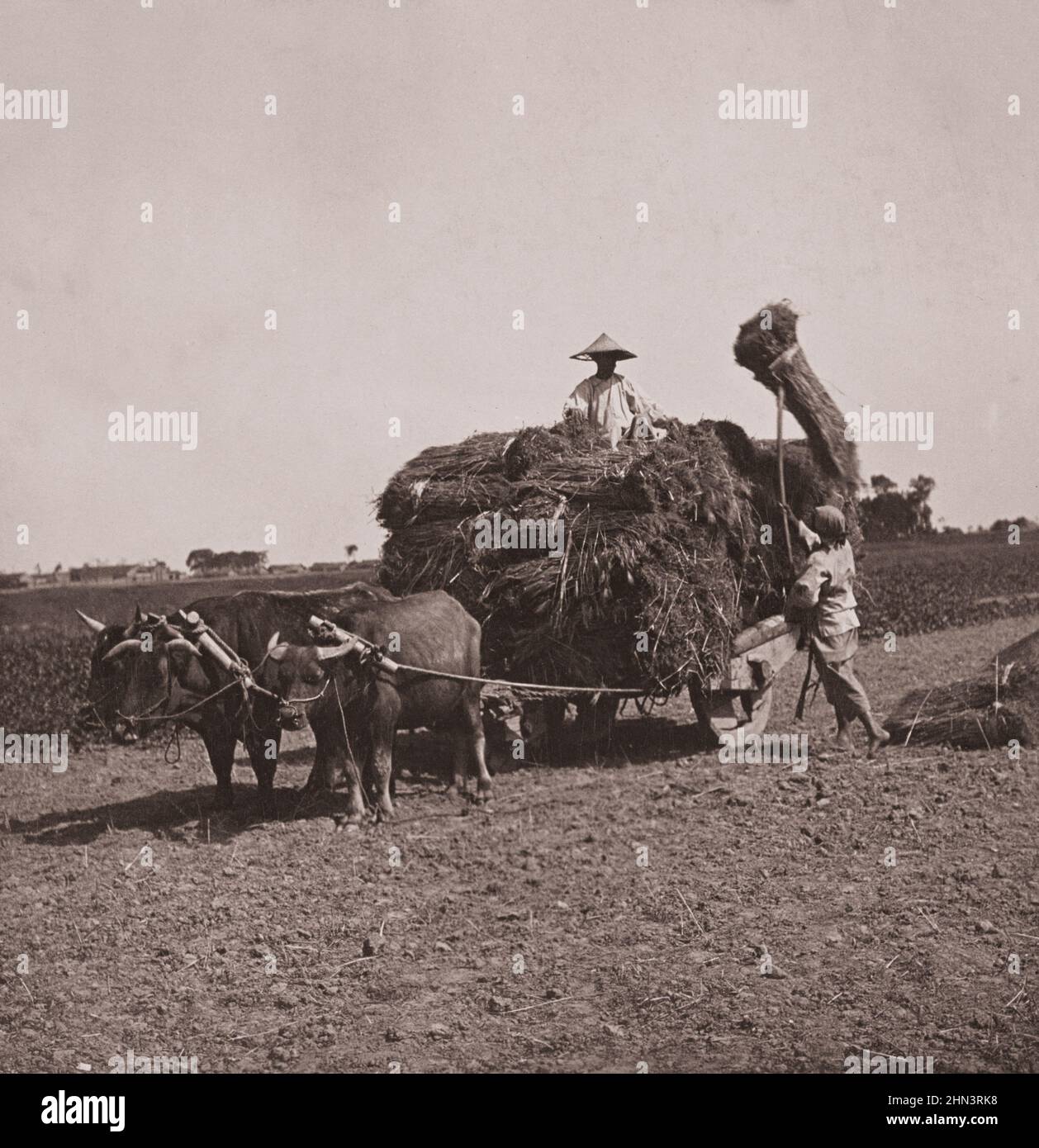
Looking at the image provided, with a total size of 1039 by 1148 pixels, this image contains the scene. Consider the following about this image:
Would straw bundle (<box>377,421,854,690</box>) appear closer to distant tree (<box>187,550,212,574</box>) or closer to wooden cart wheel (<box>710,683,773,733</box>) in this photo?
wooden cart wheel (<box>710,683,773,733</box>)

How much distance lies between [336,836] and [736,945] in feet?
10.4

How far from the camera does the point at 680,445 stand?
32.3 ft

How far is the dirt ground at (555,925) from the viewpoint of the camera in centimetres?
516

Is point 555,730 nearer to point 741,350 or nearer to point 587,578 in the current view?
point 587,578

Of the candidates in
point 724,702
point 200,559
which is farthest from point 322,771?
point 200,559

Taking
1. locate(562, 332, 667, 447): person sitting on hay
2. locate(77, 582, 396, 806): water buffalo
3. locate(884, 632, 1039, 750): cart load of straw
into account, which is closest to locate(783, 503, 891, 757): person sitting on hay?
locate(884, 632, 1039, 750): cart load of straw

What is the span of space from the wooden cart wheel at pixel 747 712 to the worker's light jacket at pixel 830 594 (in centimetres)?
136

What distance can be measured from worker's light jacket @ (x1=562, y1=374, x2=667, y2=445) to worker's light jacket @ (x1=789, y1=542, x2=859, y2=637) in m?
A: 2.13

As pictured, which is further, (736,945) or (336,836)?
(336,836)

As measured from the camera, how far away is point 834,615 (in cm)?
951

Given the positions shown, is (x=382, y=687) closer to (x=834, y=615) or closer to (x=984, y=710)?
(x=834, y=615)

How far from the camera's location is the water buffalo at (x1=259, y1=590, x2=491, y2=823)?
26.9 feet

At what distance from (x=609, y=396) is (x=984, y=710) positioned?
4.24 meters
